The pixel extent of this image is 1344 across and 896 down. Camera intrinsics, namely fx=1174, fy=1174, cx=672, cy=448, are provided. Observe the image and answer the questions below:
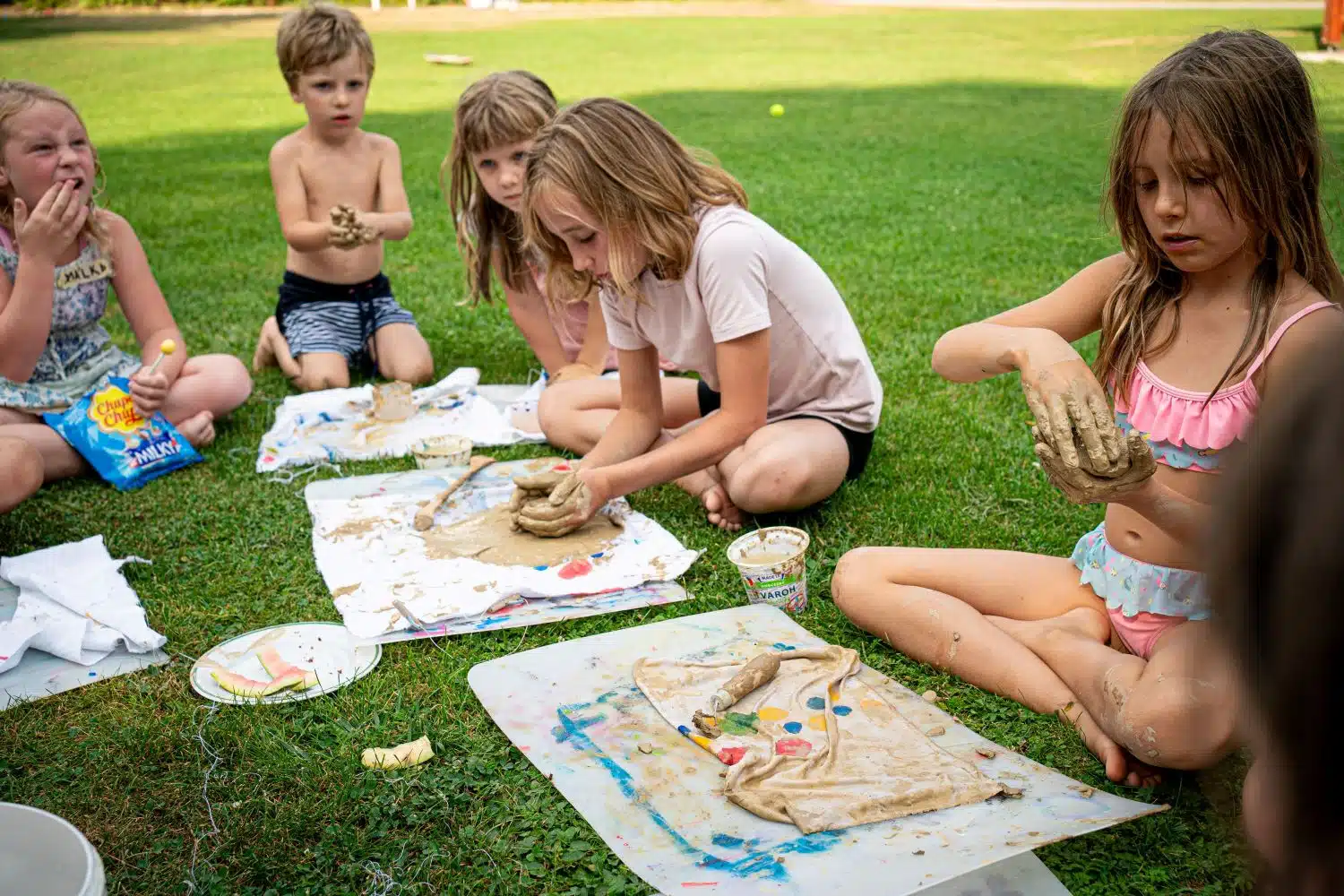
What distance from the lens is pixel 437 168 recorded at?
8656 mm

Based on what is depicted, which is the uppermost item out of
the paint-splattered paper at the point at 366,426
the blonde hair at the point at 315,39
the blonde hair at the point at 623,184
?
the blonde hair at the point at 315,39

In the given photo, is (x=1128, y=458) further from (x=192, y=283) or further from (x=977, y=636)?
(x=192, y=283)

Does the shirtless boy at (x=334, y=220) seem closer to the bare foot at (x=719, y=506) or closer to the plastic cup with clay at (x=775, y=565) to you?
the bare foot at (x=719, y=506)

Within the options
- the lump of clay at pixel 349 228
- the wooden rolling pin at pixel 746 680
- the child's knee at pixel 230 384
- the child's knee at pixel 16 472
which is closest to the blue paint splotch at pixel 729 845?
the wooden rolling pin at pixel 746 680

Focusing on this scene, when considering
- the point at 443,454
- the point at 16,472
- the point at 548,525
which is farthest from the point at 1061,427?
the point at 16,472

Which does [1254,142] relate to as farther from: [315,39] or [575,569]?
[315,39]

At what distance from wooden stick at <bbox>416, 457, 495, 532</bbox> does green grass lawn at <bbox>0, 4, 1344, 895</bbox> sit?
316 millimetres

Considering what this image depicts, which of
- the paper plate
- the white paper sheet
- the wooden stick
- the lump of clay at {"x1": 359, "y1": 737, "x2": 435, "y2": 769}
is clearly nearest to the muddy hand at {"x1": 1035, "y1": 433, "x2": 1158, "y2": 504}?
the lump of clay at {"x1": 359, "y1": 737, "x2": 435, "y2": 769}

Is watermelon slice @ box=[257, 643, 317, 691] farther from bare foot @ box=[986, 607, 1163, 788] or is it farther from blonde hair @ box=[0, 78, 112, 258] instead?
blonde hair @ box=[0, 78, 112, 258]

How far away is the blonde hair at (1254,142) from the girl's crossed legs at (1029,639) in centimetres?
52

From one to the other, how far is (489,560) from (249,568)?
62 cm

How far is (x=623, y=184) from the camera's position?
2.78m

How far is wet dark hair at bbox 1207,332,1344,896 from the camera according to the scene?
0.65m

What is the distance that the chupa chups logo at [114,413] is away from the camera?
354cm
